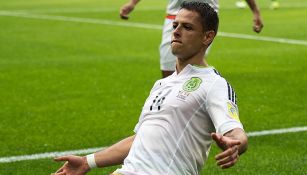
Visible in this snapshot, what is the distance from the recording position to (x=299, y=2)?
1305 inches

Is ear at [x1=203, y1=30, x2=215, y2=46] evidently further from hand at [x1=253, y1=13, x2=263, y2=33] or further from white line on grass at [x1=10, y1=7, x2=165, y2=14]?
white line on grass at [x1=10, y1=7, x2=165, y2=14]

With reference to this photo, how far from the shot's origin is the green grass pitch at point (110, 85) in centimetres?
867

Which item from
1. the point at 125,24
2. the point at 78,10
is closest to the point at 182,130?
the point at 125,24

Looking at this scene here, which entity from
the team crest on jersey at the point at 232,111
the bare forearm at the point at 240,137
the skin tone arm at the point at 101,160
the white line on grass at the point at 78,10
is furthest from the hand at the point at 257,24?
the white line on grass at the point at 78,10

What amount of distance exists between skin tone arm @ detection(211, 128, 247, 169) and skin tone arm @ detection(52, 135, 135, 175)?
1037mm

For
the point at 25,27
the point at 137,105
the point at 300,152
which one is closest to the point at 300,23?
the point at 25,27

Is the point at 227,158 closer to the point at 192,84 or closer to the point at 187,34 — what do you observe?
the point at 192,84

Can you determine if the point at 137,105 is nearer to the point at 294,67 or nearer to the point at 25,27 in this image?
the point at 294,67

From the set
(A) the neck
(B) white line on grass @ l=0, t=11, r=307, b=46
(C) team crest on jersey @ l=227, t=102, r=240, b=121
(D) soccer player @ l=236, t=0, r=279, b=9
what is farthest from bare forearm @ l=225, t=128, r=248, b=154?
(D) soccer player @ l=236, t=0, r=279, b=9

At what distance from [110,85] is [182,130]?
8.59m

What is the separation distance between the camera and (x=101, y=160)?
4.99m

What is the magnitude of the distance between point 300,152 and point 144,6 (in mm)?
24595

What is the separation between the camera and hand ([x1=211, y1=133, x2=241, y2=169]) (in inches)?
154

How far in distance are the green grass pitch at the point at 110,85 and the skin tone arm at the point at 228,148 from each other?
138 inches
